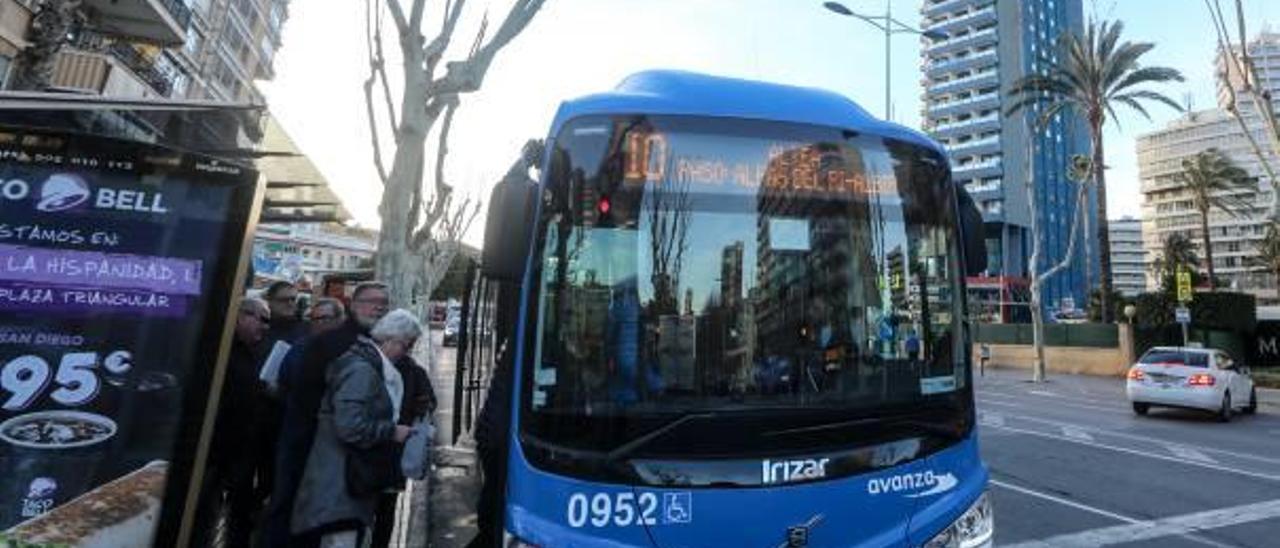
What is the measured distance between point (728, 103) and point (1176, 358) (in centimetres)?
1765

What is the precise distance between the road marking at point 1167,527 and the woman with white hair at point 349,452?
4973 millimetres

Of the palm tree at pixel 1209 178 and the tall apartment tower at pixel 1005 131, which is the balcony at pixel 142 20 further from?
the tall apartment tower at pixel 1005 131

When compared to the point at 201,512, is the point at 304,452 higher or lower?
higher

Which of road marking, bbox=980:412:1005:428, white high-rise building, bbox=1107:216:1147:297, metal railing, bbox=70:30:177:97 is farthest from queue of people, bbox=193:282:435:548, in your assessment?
white high-rise building, bbox=1107:216:1147:297

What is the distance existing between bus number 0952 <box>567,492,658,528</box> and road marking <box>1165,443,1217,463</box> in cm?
1113

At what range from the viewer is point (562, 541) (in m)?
3.32

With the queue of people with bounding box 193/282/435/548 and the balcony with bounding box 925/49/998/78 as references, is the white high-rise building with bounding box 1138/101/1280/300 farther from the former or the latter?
the queue of people with bounding box 193/282/435/548

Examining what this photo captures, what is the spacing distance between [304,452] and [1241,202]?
66.4 m

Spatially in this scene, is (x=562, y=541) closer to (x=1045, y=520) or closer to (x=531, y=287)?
(x=531, y=287)

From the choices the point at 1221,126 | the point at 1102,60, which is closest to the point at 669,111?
the point at 1102,60

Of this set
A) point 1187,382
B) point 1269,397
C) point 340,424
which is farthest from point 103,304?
point 1269,397

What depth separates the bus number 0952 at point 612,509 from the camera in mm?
3346

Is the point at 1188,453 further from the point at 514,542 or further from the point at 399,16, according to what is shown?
the point at 514,542

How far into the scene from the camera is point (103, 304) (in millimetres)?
4254
